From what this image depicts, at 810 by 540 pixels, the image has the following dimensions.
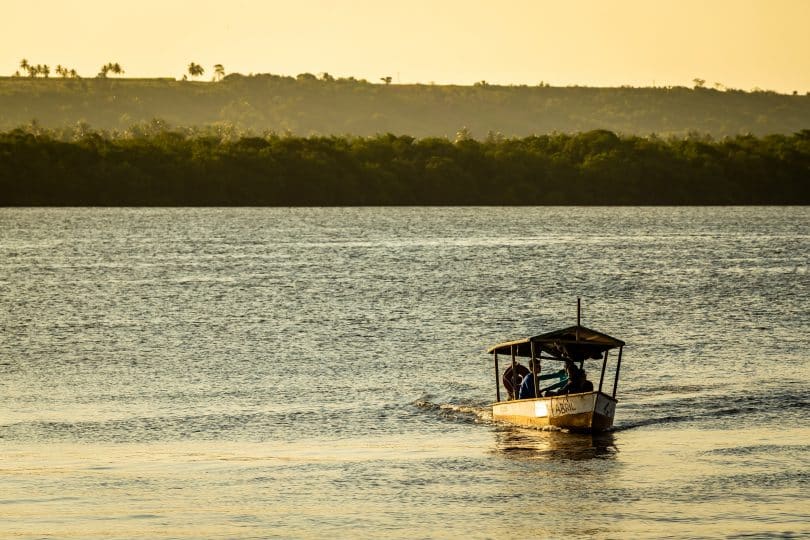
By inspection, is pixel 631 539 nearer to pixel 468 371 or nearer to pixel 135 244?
pixel 468 371

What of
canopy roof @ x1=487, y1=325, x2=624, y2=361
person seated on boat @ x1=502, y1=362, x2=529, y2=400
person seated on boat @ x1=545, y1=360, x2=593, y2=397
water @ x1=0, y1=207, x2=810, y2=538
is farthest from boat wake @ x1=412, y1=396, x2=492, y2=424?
person seated on boat @ x1=545, y1=360, x2=593, y2=397

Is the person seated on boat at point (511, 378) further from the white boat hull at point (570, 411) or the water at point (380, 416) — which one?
the water at point (380, 416)

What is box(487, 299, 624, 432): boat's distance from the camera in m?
45.1

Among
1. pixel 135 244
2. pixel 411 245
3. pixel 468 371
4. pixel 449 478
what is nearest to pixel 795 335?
pixel 468 371

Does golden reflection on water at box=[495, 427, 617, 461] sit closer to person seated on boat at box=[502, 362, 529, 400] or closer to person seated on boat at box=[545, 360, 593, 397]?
person seated on boat at box=[545, 360, 593, 397]

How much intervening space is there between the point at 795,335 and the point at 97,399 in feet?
127

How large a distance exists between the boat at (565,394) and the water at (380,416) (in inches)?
27.1

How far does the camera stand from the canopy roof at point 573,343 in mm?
46312

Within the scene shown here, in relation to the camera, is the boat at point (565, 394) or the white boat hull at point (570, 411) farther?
the boat at point (565, 394)

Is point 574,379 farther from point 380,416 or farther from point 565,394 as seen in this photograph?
point 380,416

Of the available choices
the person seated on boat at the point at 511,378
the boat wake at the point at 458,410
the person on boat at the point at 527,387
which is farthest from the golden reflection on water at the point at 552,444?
the boat wake at the point at 458,410

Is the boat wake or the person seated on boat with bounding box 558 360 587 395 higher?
the person seated on boat with bounding box 558 360 587 395

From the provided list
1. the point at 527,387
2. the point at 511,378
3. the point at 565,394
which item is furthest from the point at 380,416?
the point at 565,394

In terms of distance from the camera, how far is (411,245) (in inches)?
7013
